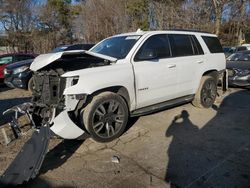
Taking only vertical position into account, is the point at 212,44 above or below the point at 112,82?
above

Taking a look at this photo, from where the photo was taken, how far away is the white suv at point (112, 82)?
13.9 ft

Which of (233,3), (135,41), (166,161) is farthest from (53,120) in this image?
(233,3)

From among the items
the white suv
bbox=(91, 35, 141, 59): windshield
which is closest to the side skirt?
the white suv

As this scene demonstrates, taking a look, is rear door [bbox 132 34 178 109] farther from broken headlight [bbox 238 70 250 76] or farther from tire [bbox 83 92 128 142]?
broken headlight [bbox 238 70 250 76]

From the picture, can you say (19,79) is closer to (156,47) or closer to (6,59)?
(6,59)

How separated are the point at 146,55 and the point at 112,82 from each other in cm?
100

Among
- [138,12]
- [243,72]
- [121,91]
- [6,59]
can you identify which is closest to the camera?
[121,91]

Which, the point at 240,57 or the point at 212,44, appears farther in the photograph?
the point at 240,57

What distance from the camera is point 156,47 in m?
5.35

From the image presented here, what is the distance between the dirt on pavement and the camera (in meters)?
3.47

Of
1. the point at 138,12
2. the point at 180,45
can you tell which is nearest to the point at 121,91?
the point at 180,45

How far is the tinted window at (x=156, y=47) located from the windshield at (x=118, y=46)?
214 millimetres

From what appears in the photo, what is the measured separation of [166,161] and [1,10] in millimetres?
28877

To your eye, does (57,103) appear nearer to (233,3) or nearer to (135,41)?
(135,41)
